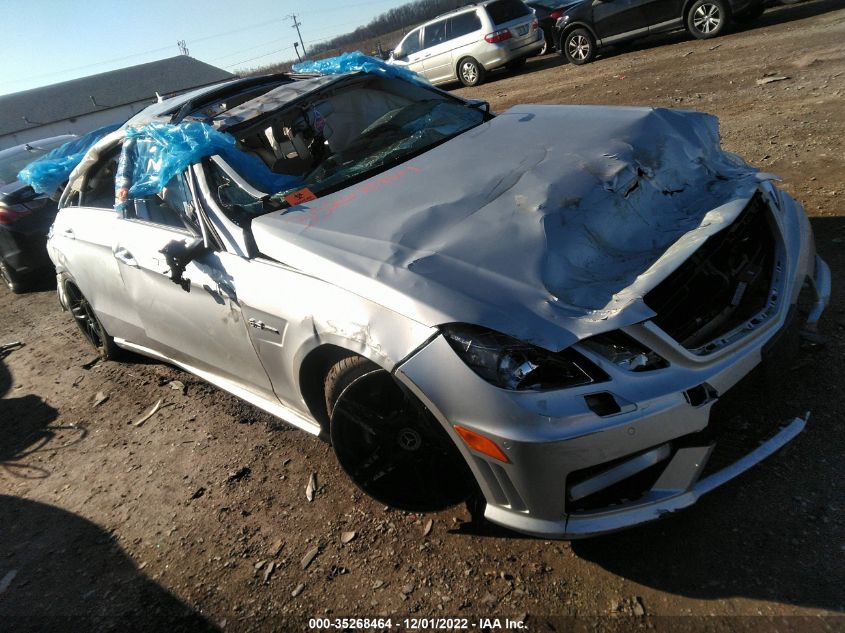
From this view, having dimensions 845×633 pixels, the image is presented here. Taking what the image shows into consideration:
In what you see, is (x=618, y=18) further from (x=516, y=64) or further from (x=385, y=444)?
(x=385, y=444)

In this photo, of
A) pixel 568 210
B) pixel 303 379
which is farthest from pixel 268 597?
pixel 568 210

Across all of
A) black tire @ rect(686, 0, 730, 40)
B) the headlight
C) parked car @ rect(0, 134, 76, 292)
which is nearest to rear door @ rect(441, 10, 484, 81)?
black tire @ rect(686, 0, 730, 40)

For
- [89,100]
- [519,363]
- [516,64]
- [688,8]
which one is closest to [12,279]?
[519,363]

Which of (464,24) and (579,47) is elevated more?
(464,24)

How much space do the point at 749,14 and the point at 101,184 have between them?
11.4 m

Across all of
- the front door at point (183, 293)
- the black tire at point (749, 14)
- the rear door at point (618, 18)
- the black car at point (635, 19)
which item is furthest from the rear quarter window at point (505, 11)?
the front door at point (183, 293)

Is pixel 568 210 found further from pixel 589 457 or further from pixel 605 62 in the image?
pixel 605 62

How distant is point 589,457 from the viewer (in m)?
1.82

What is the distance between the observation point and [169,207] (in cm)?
317

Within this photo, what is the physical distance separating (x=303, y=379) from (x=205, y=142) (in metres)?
1.33

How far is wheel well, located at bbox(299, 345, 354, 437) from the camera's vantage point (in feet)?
7.77

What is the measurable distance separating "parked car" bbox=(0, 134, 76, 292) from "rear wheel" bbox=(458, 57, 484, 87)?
9.99m

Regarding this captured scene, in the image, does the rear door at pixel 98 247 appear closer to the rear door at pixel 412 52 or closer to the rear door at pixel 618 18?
the rear door at pixel 618 18

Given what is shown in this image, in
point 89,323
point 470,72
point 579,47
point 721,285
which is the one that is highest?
point 721,285
